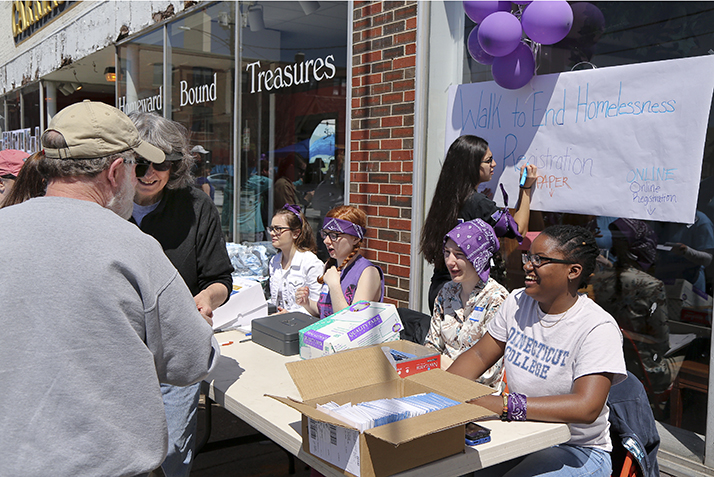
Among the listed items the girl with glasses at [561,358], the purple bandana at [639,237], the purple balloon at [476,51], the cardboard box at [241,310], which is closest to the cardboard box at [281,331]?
the cardboard box at [241,310]

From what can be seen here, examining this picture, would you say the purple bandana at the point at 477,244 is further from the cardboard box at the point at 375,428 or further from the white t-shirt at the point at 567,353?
the cardboard box at the point at 375,428

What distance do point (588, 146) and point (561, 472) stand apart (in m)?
2.09

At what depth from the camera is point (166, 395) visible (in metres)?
2.49

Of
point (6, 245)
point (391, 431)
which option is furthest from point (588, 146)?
point (6, 245)

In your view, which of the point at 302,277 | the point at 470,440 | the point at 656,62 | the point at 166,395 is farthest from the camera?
the point at 302,277

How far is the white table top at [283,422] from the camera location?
1.81 m

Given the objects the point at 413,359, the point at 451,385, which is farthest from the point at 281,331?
the point at 451,385

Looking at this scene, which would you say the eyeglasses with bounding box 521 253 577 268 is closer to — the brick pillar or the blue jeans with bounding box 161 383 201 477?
the blue jeans with bounding box 161 383 201 477

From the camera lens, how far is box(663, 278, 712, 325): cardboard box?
330cm

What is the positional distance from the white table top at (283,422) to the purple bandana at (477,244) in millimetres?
956

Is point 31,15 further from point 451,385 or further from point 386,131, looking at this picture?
point 451,385

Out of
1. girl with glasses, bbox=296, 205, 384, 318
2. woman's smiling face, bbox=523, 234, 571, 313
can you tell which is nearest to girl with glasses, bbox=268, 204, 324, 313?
girl with glasses, bbox=296, 205, 384, 318

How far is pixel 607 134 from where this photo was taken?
11.4 ft

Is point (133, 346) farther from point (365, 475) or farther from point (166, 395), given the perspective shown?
point (166, 395)
